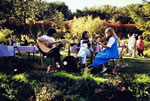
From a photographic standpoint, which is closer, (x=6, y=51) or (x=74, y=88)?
(x=74, y=88)

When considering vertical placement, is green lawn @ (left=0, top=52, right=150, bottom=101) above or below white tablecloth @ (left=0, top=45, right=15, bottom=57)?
below

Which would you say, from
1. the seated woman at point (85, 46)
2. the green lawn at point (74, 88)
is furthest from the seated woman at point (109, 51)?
the green lawn at point (74, 88)

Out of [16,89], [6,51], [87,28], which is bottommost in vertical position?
[16,89]

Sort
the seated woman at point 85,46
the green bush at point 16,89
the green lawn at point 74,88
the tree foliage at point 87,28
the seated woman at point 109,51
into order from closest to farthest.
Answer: the green lawn at point 74,88 < the green bush at point 16,89 < the seated woman at point 109,51 < the seated woman at point 85,46 < the tree foliage at point 87,28

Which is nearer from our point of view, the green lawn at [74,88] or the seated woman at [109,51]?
the green lawn at [74,88]

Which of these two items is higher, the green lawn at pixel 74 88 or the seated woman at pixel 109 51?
the seated woman at pixel 109 51

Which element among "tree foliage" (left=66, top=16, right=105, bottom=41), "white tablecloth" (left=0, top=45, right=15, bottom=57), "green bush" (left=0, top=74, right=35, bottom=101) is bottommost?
"green bush" (left=0, top=74, right=35, bottom=101)

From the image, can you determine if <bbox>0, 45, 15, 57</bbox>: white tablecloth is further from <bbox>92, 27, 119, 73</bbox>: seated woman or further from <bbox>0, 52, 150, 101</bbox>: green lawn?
<bbox>92, 27, 119, 73</bbox>: seated woman

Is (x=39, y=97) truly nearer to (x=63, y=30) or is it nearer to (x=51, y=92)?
(x=51, y=92)

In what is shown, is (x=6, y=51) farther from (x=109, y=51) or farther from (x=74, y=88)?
(x=109, y=51)

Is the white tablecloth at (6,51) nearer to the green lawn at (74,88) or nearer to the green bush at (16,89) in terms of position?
the green bush at (16,89)

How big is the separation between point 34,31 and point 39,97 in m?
16.9

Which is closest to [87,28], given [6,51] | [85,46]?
[85,46]

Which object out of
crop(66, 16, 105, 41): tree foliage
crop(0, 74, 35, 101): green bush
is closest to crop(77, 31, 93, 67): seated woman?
→ crop(0, 74, 35, 101): green bush
